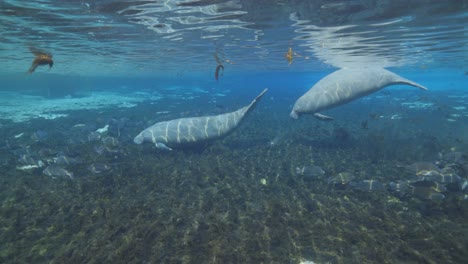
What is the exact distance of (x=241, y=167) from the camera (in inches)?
402

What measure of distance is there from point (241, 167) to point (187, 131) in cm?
329

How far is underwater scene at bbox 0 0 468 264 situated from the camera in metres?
5.41

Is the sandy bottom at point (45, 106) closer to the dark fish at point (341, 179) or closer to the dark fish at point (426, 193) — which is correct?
the dark fish at point (341, 179)

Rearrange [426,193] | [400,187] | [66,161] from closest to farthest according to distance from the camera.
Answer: [426,193] → [400,187] → [66,161]

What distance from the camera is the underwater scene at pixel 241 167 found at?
5410 millimetres

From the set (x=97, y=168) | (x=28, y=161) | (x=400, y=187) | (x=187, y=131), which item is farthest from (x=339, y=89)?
(x=28, y=161)

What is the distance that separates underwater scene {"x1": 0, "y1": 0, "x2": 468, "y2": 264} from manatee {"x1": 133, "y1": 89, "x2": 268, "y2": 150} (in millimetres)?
75

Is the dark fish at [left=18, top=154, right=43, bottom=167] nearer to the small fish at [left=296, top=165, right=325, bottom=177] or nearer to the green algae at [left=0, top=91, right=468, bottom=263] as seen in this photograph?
the green algae at [left=0, top=91, right=468, bottom=263]

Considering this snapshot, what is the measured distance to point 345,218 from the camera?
644 cm

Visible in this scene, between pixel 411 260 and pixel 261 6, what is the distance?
36.4ft

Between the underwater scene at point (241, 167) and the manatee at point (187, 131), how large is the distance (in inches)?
3.0

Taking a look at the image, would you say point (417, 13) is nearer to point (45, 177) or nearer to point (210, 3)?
point (210, 3)

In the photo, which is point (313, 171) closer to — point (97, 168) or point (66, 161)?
point (97, 168)

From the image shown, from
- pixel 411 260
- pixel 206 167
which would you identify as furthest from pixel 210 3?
pixel 411 260
